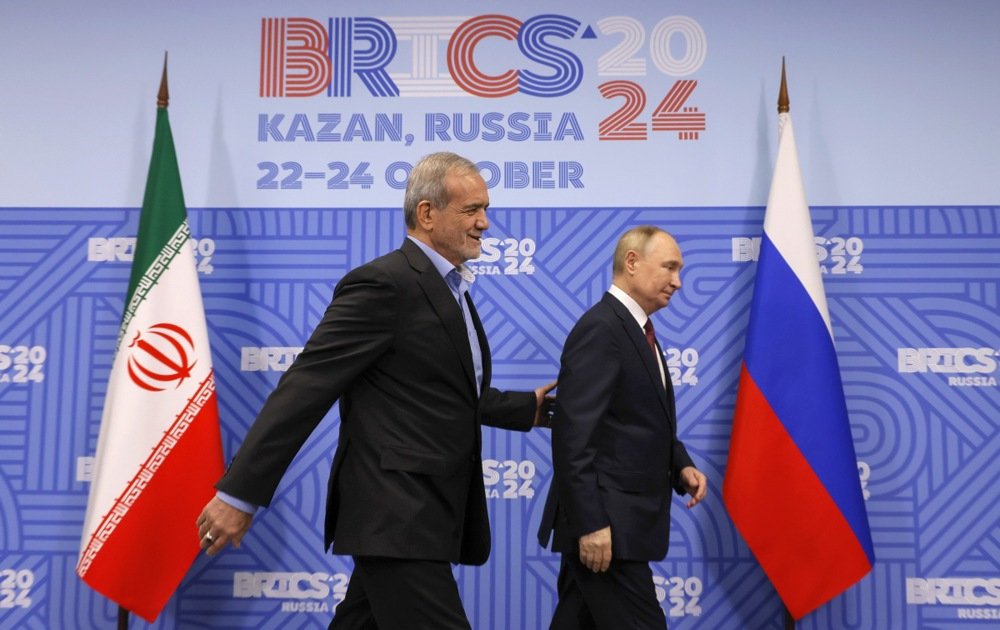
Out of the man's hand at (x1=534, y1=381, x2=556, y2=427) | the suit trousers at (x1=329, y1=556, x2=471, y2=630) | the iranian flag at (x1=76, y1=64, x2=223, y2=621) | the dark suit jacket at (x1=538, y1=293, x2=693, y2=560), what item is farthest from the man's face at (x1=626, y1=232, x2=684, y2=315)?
the iranian flag at (x1=76, y1=64, x2=223, y2=621)

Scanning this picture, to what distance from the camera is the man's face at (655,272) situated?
2.74m

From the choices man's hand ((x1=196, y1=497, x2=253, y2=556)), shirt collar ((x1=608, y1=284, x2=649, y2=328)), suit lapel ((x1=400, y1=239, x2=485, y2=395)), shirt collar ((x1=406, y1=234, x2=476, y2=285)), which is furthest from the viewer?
shirt collar ((x1=608, y1=284, x2=649, y2=328))

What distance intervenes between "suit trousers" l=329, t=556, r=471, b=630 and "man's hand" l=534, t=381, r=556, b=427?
0.82 metres

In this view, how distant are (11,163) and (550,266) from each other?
2.16 m

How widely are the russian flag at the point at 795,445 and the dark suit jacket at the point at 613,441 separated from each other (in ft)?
2.06

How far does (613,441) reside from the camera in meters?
2.54

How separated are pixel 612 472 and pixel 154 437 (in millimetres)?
1616

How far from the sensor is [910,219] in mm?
3402

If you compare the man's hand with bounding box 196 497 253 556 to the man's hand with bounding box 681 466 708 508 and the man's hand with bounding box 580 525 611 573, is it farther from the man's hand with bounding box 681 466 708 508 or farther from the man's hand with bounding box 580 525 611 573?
the man's hand with bounding box 681 466 708 508

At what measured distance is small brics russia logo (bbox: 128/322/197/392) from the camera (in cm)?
314

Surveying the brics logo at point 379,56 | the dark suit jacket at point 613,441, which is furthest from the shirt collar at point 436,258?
the brics logo at point 379,56

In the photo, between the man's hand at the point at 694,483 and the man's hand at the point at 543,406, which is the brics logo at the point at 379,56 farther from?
the man's hand at the point at 694,483

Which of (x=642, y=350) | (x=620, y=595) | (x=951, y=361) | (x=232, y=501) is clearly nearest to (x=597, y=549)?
(x=620, y=595)

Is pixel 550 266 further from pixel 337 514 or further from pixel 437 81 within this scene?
pixel 337 514
